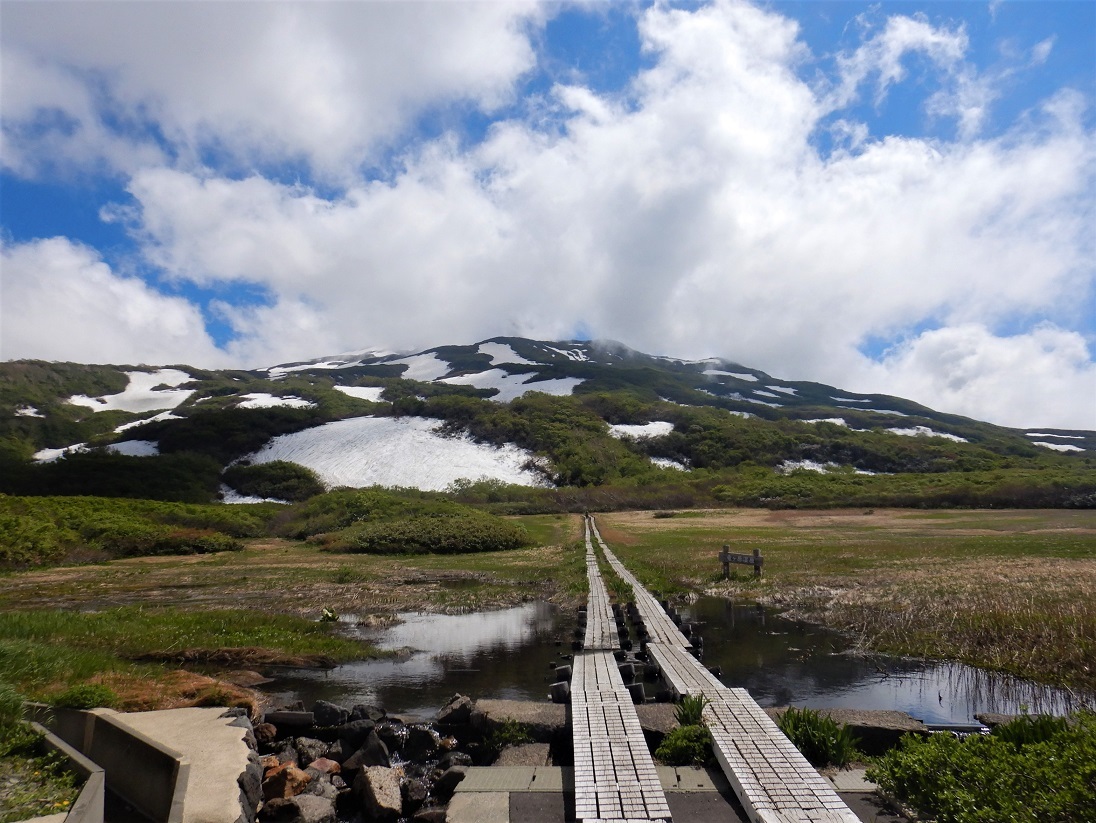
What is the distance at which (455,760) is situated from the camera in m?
9.88

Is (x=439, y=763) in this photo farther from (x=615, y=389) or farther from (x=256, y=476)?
(x=615, y=389)

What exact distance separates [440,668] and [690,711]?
321 inches

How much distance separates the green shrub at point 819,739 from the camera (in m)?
8.73

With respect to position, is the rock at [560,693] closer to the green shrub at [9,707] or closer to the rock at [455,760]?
the rock at [455,760]

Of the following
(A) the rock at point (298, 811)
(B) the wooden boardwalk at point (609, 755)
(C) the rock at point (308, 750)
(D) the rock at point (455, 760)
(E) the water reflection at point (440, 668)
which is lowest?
(E) the water reflection at point (440, 668)

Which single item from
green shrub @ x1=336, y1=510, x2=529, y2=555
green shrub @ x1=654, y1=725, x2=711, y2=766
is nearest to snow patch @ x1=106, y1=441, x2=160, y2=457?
green shrub @ x1=336, y1=510, x2=529, y2=555

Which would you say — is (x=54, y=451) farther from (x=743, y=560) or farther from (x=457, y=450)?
(x=743, y=560)

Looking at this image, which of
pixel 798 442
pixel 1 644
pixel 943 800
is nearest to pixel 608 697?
pixel 943 800

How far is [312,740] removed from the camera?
429 inches

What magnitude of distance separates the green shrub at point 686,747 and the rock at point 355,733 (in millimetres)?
4856

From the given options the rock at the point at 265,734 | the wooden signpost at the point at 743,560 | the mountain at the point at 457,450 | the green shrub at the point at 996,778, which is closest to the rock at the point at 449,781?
the rock at the point at 265,734

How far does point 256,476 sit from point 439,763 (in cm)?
8714

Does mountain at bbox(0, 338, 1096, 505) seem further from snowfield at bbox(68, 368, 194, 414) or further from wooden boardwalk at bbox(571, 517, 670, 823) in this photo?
wooden boardwalk at bbox(571, 517, 670, 823)

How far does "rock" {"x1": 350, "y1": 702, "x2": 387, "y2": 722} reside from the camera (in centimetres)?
1180
